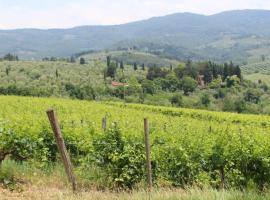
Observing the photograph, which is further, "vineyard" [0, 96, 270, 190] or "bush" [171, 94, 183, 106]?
"bush" [171, 94, 183, 106]

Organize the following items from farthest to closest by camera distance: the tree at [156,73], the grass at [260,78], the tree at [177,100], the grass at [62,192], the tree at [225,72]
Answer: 1. the grass at [260,78]
2. the tree at [156,73]
3. the tree at [225,72]
4. the tree at [177,100]
5. the grass at [62,192]

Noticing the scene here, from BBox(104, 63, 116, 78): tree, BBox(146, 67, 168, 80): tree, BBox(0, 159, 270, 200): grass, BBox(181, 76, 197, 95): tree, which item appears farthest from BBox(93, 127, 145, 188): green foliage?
BBox(104, 63, 116, 78): tree

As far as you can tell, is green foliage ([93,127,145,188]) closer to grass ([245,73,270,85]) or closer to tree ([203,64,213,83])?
tree ([203,64,213,83])

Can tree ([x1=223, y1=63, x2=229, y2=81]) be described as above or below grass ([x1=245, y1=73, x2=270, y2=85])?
above

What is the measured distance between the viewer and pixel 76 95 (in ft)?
245

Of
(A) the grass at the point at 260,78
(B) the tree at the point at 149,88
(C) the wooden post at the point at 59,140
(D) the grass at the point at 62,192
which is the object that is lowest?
(A) the grass at the point at 260,78

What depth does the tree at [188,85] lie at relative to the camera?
84688 mm

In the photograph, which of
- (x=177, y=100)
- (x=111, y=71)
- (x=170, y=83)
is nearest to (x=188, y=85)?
(x=170, y=83)

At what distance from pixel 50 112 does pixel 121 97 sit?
7009 centimetres

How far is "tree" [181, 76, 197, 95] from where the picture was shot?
8469 centimetres

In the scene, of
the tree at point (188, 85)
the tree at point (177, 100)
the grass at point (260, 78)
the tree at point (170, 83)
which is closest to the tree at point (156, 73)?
the tree at point (170, 83)

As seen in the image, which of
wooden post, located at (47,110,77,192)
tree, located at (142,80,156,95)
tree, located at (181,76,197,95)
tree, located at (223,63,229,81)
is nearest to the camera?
wooden post, located at (47,110,77,192)

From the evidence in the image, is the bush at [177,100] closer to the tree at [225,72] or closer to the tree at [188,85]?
the tree at [188,85]

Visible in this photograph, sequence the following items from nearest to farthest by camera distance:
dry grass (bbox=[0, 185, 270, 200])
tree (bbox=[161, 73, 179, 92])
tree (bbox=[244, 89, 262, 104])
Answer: dry grass (bbox=[0, 185, 270, 200]) < tree (bbox=[244, 89, 262, 104]) < tree (bbox=[161, 73, 179, 92])
